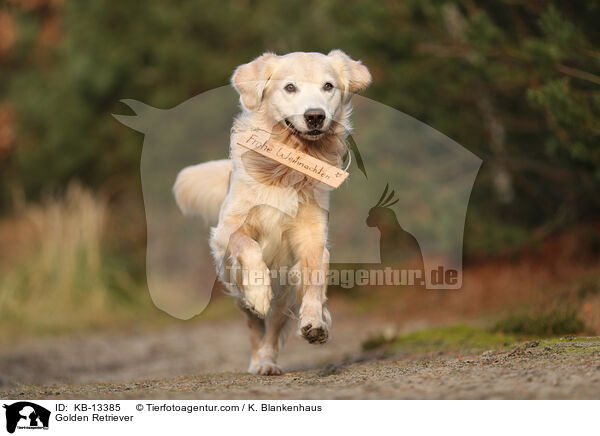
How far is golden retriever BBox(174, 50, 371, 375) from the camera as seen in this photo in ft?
13.5

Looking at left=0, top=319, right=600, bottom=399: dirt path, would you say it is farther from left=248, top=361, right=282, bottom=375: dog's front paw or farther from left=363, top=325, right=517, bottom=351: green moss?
left=363, top=325, right=517, bottom=351: green moss

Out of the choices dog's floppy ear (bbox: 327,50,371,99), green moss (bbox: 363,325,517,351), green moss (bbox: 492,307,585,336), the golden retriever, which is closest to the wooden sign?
the golden retriever

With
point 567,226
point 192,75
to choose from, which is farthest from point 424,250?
point 192,75

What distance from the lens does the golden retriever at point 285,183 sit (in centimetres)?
411

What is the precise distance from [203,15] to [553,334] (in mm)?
11189

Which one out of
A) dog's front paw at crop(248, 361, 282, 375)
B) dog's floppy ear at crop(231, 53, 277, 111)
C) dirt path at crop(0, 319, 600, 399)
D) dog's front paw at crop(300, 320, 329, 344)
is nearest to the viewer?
dirt path at crop(0, 319, 600, 399)

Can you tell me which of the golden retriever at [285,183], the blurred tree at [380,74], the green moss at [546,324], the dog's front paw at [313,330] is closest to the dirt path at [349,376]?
the dog's front paw at [313,330]

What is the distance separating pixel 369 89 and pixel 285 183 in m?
5.55

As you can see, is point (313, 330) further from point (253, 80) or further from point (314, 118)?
point (253, 80)

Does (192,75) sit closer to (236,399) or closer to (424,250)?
(424,250)

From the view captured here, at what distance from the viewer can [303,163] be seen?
4.29m
